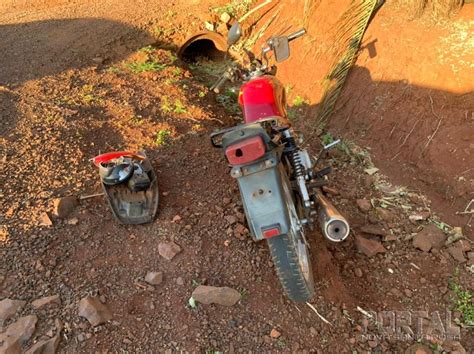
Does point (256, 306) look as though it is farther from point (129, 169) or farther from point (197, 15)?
point (197, 15)

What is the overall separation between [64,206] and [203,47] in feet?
14.3

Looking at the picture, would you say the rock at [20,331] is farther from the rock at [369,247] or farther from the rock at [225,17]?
the rock at [225,17]

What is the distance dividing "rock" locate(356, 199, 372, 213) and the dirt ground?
0.18 ft

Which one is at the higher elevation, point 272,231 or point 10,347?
point 272,231

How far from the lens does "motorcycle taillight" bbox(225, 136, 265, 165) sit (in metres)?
2.25

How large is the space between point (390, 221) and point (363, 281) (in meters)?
0.69

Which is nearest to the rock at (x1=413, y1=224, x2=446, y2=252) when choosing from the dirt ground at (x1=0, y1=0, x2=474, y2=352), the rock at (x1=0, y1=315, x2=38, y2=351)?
the dirt ground at (x1=0, y1=0, x2=474, y2=352)

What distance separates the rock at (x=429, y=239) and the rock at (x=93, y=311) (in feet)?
7.64

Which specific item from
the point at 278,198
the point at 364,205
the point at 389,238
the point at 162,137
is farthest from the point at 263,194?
the point at 162,137

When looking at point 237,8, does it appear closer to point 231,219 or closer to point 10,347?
point 231,219

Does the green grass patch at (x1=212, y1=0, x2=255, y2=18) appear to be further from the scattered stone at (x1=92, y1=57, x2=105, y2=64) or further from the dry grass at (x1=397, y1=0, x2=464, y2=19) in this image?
the dry grass at (x1=397, y1=0, x2=464, y2=19)

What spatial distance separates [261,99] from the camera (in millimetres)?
3129

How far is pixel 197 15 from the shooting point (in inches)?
261

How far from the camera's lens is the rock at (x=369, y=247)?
3322 mm
